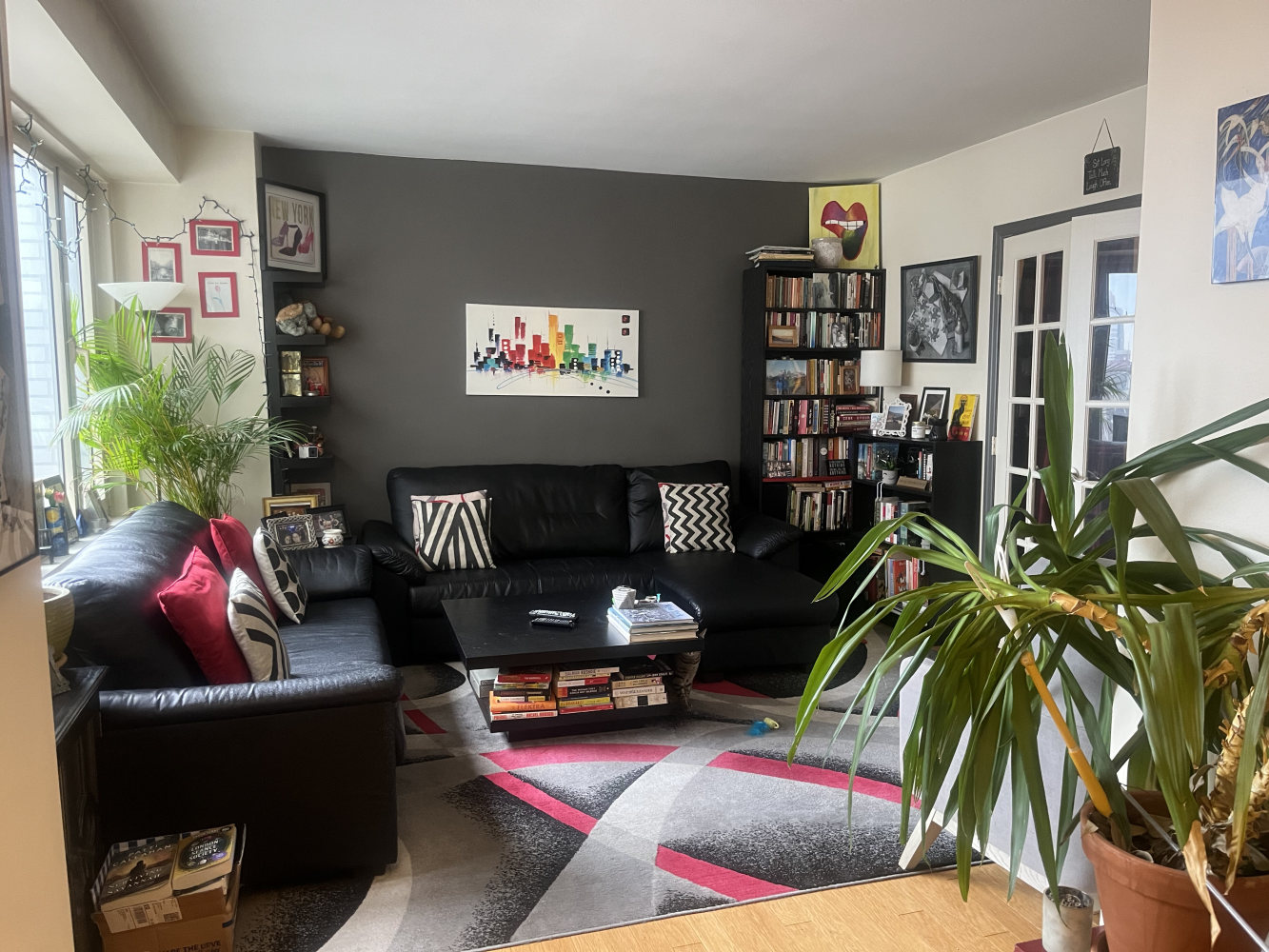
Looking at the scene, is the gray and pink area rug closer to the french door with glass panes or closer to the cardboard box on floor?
the cardboard box on floor

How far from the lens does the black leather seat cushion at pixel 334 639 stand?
3.14 meters

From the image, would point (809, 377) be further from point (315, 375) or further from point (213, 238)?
point (213, 238)

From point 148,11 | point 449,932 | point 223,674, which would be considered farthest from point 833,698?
point 148,11

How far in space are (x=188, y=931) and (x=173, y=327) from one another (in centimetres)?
338

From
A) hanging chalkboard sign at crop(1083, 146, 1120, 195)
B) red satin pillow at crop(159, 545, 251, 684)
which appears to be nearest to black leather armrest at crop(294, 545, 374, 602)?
red satin pillow at crop(159, 545, 251, 684)

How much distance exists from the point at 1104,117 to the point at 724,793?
3298 mm

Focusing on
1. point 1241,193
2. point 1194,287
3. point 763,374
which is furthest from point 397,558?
point 1241,193

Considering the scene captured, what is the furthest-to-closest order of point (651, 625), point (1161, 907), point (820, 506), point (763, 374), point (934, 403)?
point (820, 506), point (763, 374), point (934, 403), point (651, 625), point (1161, 907)

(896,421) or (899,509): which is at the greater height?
(896,421)

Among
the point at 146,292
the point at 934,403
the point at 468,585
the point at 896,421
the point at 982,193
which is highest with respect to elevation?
the point at 982,193

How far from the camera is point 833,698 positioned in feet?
12.8

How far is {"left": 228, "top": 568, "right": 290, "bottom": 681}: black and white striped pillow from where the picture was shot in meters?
2.62

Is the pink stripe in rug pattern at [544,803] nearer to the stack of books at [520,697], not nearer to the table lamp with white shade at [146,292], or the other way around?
the stack of books at [520,697]

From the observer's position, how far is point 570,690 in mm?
3438
